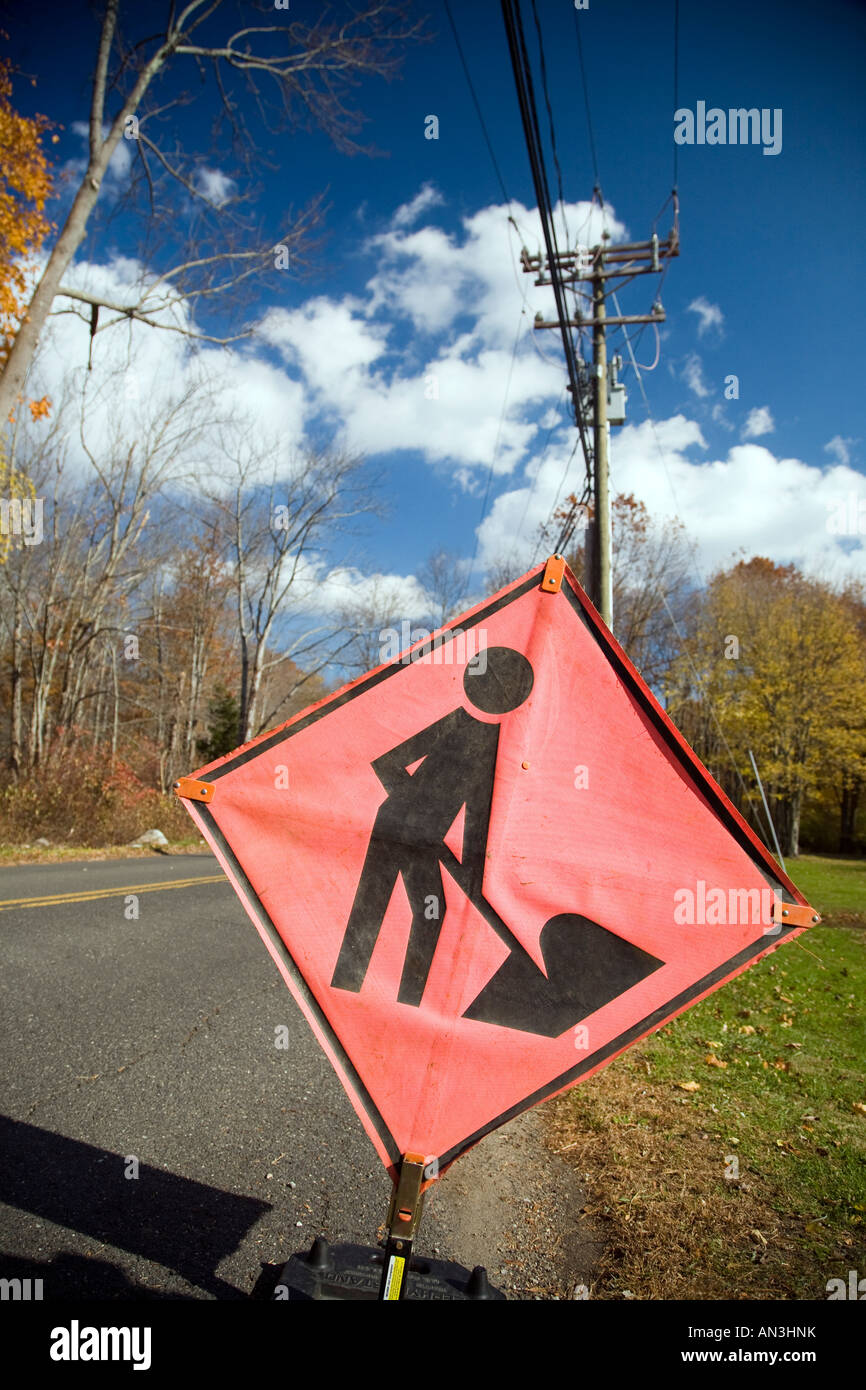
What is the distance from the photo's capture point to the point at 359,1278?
2027 millimetres

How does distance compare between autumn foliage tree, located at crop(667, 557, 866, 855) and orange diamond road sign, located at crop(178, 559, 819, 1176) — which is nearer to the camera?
orange diamond road sign, located at crop(178, 559, 819, 1176)

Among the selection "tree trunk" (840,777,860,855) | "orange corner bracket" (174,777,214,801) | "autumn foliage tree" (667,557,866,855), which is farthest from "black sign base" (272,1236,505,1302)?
"tree trunk" (840,777,860,855)

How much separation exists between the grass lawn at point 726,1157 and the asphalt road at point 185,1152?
0.89ft

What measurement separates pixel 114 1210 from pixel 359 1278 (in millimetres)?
1287

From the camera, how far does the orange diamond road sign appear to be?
73.2 inches

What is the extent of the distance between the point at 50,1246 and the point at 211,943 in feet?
16.5

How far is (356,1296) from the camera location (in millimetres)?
1934

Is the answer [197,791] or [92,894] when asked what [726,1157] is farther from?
[92,894]

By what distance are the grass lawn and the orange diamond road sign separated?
1258 millimetres

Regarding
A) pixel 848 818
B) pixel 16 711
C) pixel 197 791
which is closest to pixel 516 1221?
pixel 197 791

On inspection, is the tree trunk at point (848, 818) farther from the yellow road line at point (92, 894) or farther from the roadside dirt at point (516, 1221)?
the roadside dirt at point (516, 1221)

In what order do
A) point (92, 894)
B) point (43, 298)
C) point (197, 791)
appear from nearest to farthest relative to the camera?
point (197, 791)
point (92, 894)
point (43, 298)

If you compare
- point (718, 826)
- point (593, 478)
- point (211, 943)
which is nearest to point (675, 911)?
point (718, 826)

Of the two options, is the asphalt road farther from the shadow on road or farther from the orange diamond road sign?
the orange diamond road sign
